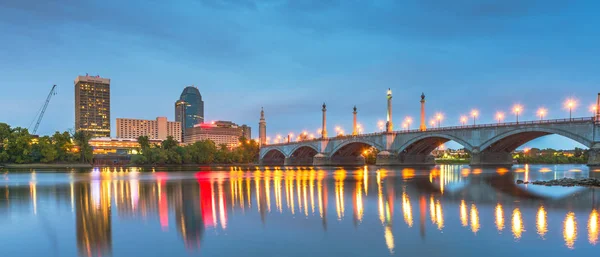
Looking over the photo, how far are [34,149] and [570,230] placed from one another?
124 m

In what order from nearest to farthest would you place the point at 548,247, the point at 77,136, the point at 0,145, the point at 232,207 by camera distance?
1. the point at 548,247
2. the point at 232,207
3. the point at 0,145
4. the point at 77,136

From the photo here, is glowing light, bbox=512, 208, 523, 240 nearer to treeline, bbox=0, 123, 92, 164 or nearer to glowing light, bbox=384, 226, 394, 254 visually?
glowing light, bbox=384, 226, 394, 254

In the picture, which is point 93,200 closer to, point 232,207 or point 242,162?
point 232,207

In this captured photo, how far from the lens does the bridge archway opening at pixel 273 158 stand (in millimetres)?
181375

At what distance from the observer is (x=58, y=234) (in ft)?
55.4

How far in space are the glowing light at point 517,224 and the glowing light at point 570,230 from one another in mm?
1432

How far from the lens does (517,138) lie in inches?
3413

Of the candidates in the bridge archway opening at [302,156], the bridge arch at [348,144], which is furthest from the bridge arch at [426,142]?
the bridge archway opening at [302,156]

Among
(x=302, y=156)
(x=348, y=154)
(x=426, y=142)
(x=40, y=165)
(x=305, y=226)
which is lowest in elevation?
(x=302, y=156)

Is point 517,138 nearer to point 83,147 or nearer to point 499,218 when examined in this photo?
point 499,218

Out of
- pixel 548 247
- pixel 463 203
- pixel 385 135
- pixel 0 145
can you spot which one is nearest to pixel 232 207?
pixel 463 203

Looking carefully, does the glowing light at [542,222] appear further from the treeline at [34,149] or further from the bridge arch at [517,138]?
Answer: the treeline at [34,149]

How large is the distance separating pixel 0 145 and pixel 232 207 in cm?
11011

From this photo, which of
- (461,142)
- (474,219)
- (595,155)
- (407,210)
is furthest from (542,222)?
(461,142)
